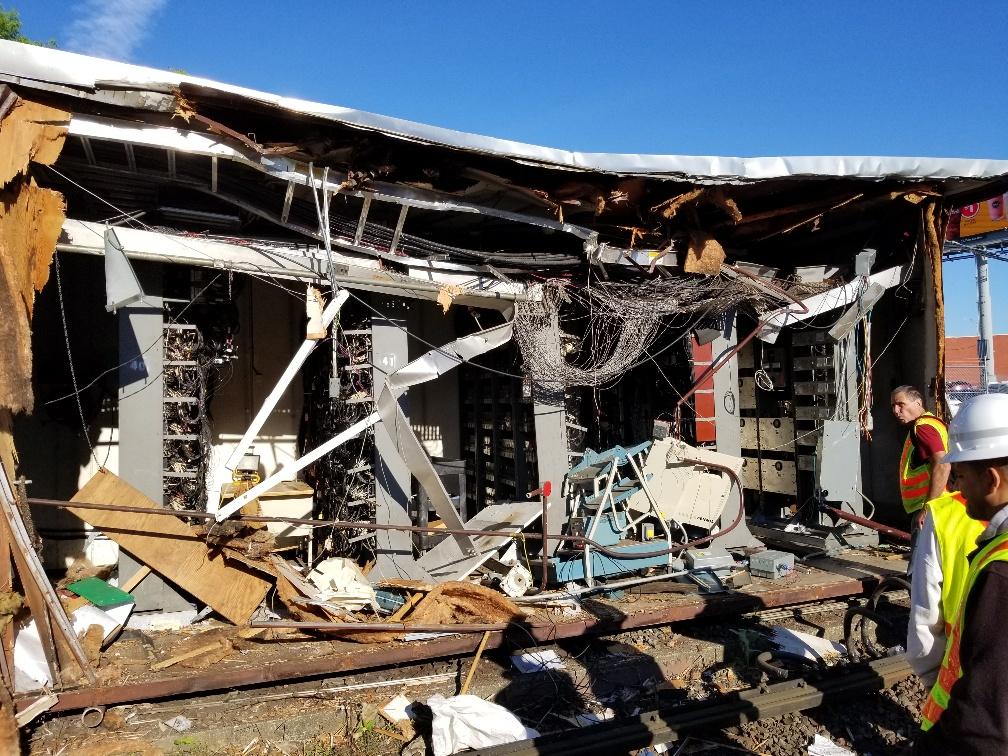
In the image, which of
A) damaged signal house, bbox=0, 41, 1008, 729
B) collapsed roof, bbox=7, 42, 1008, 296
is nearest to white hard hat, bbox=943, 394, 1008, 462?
damaged signal house, bbox=0, 41, 1008, 729

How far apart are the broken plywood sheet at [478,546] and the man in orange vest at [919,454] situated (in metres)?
3.24

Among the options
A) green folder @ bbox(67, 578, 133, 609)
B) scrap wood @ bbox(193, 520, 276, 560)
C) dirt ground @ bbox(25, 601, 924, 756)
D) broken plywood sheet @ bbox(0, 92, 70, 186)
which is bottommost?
dirt ground @ bbox(25, 601, 924, 756)

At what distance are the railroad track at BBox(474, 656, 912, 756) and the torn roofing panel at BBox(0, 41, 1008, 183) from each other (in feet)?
14.8

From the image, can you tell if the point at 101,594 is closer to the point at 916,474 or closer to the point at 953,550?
the point at 953,550

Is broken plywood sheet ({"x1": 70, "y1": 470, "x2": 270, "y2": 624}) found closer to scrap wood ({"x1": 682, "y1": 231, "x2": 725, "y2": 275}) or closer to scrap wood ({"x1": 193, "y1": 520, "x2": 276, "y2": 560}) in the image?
scrap wood ({"x1": 193, "y1": 520, "x2": 276, "y2": 560})

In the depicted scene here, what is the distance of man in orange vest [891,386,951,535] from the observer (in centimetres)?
525

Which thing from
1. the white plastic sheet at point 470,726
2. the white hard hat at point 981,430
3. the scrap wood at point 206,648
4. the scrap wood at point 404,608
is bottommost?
the white plastic sheet at point 470,726

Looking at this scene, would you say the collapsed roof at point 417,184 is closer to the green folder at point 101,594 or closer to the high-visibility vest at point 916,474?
the high-visibility vest at point 916,474

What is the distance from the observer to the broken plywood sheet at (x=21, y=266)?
4.48 m

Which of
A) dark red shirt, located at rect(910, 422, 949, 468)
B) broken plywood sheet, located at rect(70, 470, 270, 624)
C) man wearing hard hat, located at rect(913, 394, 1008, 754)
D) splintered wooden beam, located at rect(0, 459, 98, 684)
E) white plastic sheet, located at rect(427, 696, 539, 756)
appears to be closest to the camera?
man wearing hard hat, located at rect(913, 394, 1008, 754)

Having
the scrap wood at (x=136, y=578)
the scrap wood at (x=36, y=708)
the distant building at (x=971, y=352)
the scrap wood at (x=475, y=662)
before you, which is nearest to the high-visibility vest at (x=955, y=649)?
the scrap wood at (x=475, y=662)

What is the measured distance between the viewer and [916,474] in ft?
18.6

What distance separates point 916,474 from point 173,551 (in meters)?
6.22

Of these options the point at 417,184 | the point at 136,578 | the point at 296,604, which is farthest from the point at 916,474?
the point at 136,578
